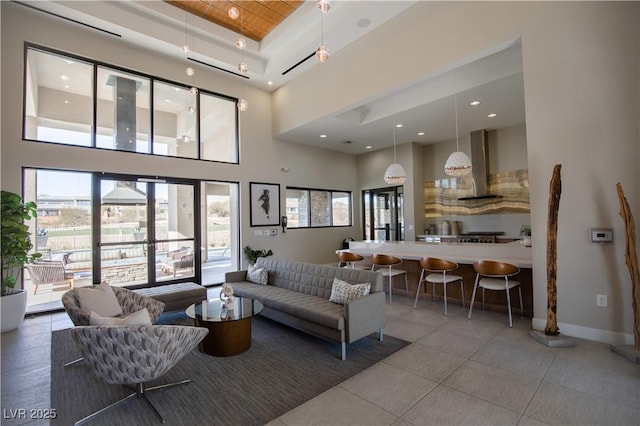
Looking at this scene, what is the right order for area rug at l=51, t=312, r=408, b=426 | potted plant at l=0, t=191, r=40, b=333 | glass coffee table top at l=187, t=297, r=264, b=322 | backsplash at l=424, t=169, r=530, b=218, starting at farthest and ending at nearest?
backsplash at l=424, t=169, r=530, b=218, potted plant at l=0, t=191, r=40, b=333, glass coffee table top at l=187, t=297, r=264, b=322, area rug at l=51, t=312, r=408, b=426

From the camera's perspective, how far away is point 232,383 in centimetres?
265

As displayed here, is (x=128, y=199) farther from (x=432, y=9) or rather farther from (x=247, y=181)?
(x=432, y=9)

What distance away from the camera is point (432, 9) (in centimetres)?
436

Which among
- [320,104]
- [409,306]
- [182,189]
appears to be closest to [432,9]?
[320,104]

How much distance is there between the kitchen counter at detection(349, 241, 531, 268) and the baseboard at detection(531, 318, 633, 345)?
0.78 m

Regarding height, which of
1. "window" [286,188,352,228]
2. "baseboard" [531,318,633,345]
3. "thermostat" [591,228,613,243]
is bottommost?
"baseboard" [531,318,633,345]

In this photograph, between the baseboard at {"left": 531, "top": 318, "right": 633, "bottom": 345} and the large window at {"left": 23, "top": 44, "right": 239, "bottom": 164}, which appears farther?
the large window at {"left": 23, "top": 44, "right": 239, "bottom": 164}

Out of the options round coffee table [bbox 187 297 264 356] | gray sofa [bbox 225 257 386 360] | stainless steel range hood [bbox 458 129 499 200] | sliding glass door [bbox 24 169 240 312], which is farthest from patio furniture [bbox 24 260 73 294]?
stainless steel range hood [bbox 458 129 499 200]

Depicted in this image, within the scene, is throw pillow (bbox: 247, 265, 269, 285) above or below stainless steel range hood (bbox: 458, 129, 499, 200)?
below

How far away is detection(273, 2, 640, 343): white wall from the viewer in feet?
10.3

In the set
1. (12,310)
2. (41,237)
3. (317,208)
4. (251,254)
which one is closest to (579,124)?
(251,254)

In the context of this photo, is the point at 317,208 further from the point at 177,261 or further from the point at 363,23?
the point at 363,23

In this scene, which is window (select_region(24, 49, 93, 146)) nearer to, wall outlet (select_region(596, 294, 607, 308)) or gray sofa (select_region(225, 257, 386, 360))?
gray sofa (select_region(225, 257, 386, 360))

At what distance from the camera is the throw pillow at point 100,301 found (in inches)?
121
